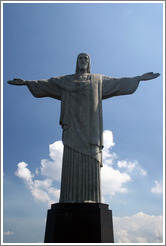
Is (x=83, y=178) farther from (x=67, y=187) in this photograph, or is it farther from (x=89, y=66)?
(x=89, y=66)

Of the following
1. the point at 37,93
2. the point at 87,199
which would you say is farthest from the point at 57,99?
the point at 87,199

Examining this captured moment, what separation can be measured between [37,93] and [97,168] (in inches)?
173

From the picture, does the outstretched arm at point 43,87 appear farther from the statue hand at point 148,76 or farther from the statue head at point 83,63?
the statue hand at point 148,76

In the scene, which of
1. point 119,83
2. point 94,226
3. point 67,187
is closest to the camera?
point 94,226

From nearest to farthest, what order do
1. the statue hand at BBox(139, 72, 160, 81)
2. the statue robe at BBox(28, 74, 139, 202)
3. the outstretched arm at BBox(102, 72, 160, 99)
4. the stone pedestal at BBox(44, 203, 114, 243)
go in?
the stone pedestal at BBox(44, 203, 114, 243) → the statue robe at BBox(28, 74, 139, 202) → the statue hand at BBox(139, 72, 160, 81) → the outstretched arm at BBox(102, 72, 160, 99)

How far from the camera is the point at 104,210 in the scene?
7.94 metres

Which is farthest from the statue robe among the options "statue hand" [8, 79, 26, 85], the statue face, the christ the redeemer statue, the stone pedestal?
the stone pedestal

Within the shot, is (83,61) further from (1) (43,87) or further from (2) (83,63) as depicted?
(1) (43,87)

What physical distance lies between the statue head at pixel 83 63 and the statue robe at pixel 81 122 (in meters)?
0.40

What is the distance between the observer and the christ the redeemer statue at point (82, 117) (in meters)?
8.76

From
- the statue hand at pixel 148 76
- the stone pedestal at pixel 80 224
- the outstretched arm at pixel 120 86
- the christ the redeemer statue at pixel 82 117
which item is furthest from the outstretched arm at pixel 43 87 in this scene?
the stone pedestal at pixel 80 224

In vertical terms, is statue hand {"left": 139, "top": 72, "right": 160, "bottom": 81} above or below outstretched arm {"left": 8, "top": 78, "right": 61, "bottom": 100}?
above

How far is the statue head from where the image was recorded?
10.9 m

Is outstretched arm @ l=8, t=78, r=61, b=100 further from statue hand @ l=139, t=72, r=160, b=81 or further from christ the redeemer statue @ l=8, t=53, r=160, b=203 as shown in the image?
statue hand @ l=139, t=72, r=160, b=81
